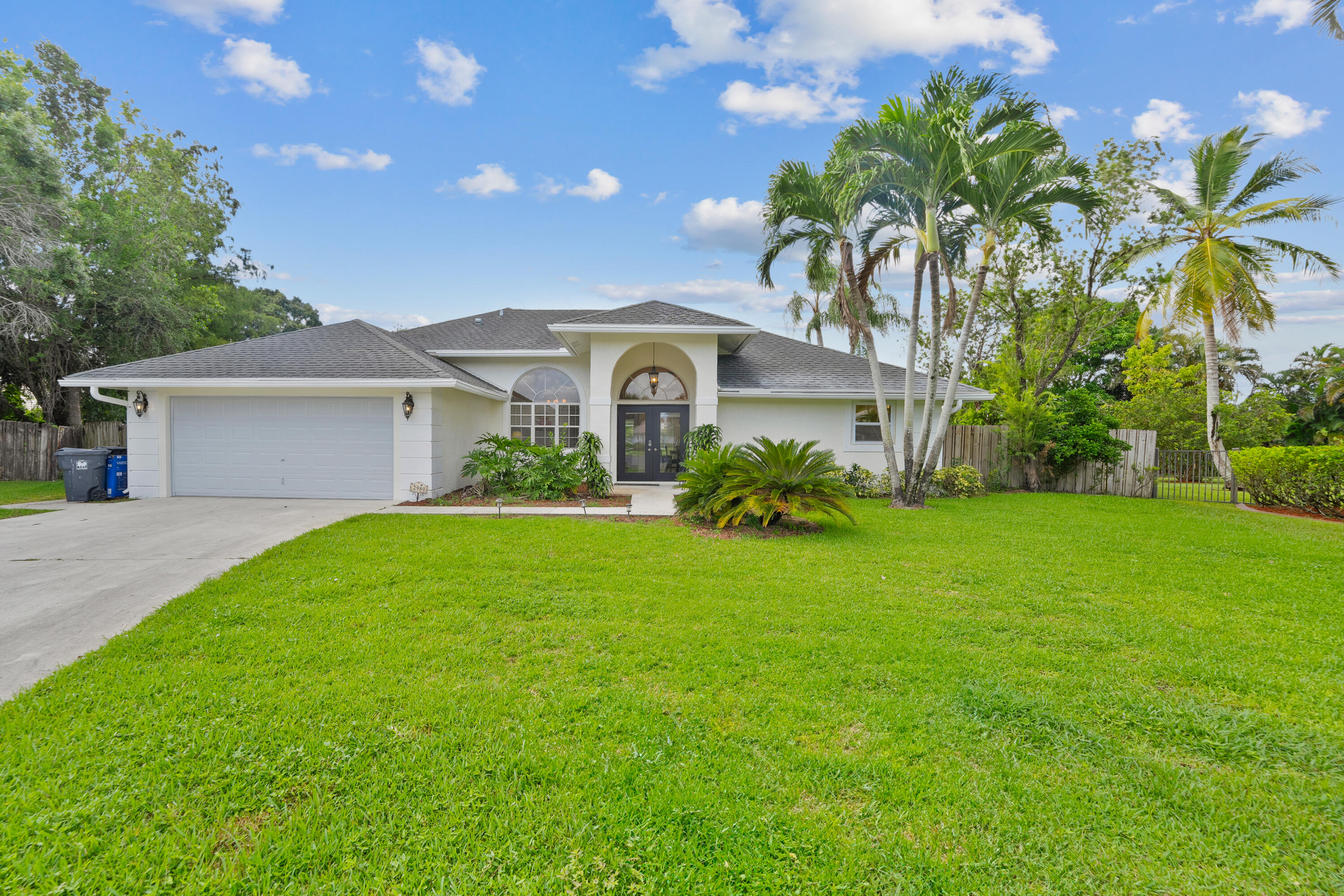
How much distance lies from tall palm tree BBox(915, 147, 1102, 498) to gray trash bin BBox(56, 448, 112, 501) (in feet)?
52.1

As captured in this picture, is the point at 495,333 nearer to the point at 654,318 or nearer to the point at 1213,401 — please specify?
the point at 654,318

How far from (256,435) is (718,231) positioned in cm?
1471

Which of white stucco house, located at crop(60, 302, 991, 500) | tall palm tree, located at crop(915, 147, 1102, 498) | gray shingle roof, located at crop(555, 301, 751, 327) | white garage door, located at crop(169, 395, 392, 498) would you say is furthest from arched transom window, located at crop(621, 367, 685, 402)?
tall palm tree, located at crop(915, 147, 1102, 498)

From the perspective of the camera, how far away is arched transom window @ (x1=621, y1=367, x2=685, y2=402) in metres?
14.4

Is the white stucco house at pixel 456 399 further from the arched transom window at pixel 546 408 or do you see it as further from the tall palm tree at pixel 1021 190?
the tall palm tree at pixel 1021 190

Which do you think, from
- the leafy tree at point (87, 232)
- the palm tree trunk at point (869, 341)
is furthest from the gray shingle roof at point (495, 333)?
the leafy tree at point (87, 232)

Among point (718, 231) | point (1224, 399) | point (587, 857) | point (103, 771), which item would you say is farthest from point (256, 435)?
point (1224, 399)

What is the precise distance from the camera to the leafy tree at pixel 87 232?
41.3 feet

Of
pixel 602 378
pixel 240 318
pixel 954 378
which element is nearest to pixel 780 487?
pixel 954 378

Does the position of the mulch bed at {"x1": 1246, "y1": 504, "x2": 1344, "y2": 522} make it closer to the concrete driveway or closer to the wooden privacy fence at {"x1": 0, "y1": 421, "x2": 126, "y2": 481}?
the concrete driveway

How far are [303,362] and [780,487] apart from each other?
9785 millimetres

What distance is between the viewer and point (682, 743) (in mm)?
2820

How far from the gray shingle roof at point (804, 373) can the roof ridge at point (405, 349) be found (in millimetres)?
6161

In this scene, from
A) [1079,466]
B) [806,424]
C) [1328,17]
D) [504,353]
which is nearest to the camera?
[1328,17]
